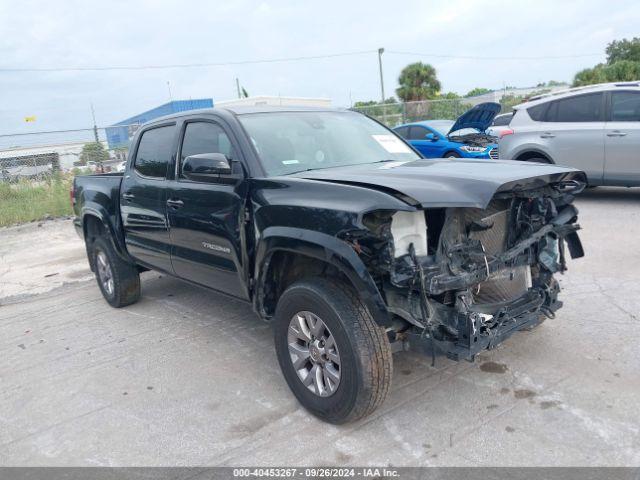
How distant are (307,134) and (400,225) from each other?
1.56 m

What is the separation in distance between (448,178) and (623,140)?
21.8 ft

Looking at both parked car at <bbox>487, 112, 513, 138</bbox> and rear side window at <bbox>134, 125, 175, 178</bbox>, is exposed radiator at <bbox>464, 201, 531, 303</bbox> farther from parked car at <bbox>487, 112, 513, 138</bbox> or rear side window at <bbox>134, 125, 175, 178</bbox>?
parked car at <bbox>487, 112, 513, 138</bbox>

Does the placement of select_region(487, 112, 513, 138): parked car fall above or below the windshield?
below

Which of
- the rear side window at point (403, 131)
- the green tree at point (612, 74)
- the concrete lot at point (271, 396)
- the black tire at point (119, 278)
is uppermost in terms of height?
the green tree at point (612, 74)

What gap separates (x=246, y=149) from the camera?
380 cm

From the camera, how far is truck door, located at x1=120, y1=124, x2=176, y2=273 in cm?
470

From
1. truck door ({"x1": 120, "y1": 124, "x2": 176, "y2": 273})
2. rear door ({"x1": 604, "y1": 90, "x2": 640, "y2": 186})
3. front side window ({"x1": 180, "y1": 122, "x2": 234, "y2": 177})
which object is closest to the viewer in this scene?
front side window ({"x1": 180, "y1": 122, "x2": 234, "y2": 177})

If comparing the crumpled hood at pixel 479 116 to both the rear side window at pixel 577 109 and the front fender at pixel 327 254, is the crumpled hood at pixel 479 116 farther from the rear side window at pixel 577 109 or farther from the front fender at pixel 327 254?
the front fender at pixel 327 254

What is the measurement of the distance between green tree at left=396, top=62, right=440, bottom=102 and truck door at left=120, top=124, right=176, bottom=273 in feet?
103

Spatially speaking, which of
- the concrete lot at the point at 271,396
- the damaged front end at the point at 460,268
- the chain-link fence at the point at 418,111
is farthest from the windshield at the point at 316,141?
the chain-link fence at the point at 418,111

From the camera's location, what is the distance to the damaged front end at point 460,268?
2.88m

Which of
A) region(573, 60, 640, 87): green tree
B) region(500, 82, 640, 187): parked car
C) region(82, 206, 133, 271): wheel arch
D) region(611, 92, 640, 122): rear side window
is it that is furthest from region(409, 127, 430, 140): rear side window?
region(573, 60, 640, 87): green tree

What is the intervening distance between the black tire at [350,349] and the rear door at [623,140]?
23.0 feet

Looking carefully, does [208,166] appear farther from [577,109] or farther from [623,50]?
[623,50]
